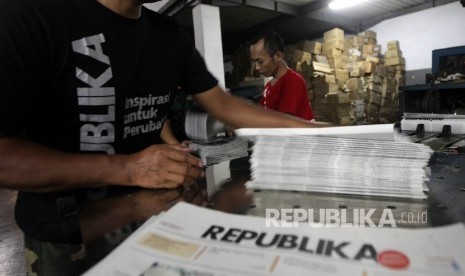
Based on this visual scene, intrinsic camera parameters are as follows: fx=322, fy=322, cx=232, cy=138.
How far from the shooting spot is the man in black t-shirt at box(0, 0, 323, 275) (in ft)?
1.92

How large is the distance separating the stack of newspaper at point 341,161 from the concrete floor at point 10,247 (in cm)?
233

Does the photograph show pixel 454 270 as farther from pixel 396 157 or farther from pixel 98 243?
pixel 98 243

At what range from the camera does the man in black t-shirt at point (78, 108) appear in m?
0.59

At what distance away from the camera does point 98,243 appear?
44 cm

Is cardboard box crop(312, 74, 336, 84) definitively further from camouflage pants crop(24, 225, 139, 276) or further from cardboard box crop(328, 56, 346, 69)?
camouflage pants crop(24, 225, 139, 276)

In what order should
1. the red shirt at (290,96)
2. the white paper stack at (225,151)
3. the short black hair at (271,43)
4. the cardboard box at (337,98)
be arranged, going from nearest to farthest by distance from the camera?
the white paper stack at (225,151), the red shirt at (290,96), the short black hair at (271,43), the cardboard box at (337,98)

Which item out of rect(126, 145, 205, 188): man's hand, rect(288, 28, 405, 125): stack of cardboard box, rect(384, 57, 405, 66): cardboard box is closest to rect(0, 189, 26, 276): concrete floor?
rect(126, 145, 205, 188): man's hand

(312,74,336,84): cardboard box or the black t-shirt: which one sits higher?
(312,74,336,84): cardboard box

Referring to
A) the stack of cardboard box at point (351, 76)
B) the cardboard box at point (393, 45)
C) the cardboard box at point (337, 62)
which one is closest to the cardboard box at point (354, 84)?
the stack of cardboard box at point (351, 76)

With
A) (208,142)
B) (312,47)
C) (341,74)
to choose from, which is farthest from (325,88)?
(208,142)

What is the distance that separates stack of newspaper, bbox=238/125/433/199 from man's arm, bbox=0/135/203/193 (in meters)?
0.17

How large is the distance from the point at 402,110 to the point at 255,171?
338cm

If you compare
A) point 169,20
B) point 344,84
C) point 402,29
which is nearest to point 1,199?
point 169,20

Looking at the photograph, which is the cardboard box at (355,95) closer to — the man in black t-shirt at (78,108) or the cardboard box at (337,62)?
the cardboard box at (337,62)
